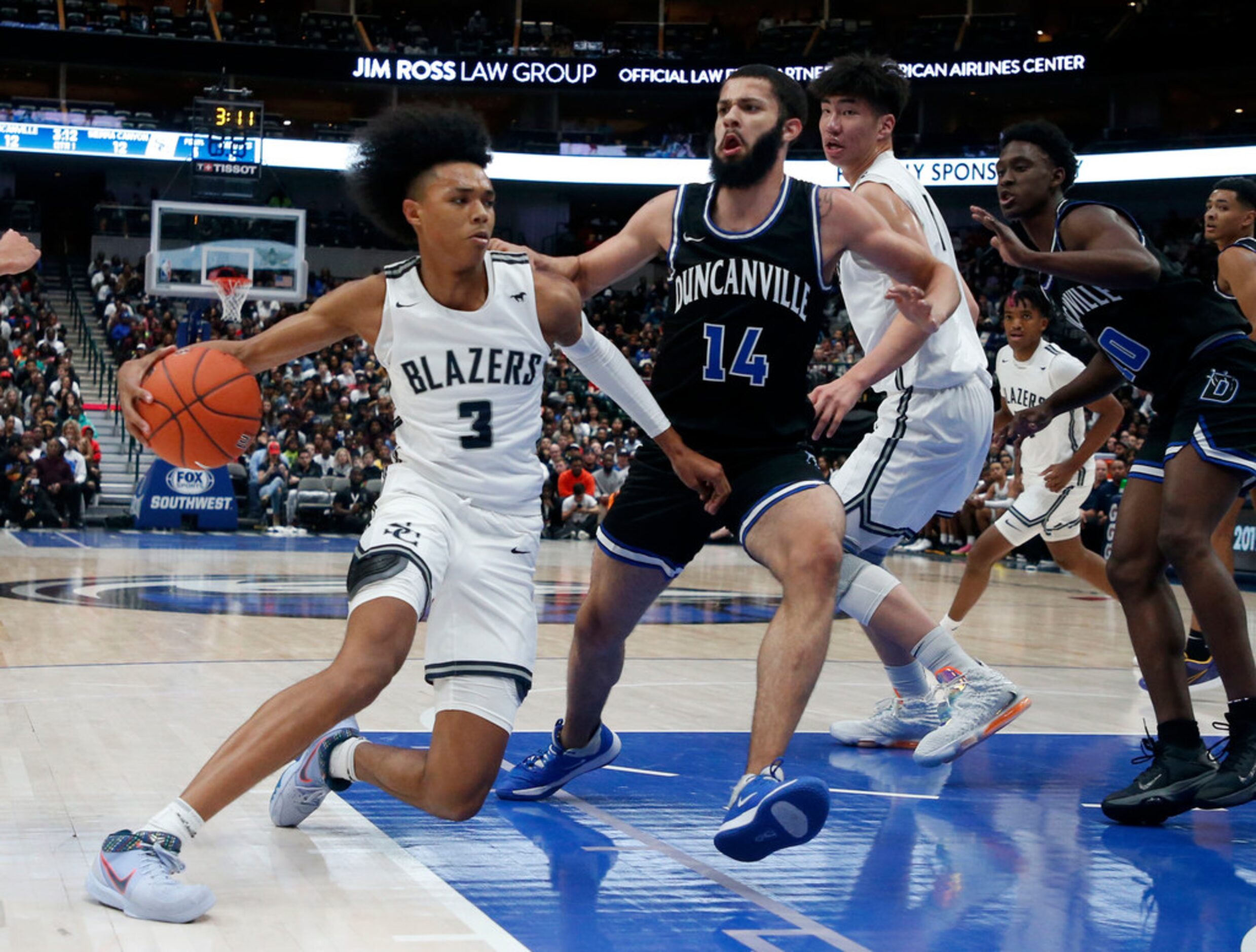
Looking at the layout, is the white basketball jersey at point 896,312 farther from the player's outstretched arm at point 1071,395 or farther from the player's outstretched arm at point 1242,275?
the player's outstretched arm at point 1242,275

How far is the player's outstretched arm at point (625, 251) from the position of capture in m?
4.37

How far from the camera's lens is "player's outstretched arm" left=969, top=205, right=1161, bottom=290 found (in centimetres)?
434

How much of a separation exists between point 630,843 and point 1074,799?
1695 millimetres

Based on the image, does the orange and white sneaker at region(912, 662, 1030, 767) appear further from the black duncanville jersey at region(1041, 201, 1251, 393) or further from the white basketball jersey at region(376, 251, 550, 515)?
the white basketball jersey at region(376, 251, 550, 515)

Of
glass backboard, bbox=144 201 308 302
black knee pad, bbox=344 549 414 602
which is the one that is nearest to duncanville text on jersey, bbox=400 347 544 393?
black knee pad, bbox=344 549 414 602

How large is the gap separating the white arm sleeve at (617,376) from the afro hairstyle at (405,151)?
0.60m

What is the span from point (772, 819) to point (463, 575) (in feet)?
3.49

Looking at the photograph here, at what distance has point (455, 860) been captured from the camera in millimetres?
3564

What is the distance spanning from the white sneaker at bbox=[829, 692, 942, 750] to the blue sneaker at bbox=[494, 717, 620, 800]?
57.2 inches

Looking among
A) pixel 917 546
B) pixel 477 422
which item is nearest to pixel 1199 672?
pixel 477 422

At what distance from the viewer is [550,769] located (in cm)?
436

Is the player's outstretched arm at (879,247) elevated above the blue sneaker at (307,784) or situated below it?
above

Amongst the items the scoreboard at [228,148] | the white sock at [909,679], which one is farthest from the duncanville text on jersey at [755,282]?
the scoreboard at [228,148]

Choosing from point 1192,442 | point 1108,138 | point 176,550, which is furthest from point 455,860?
point 1108,138
